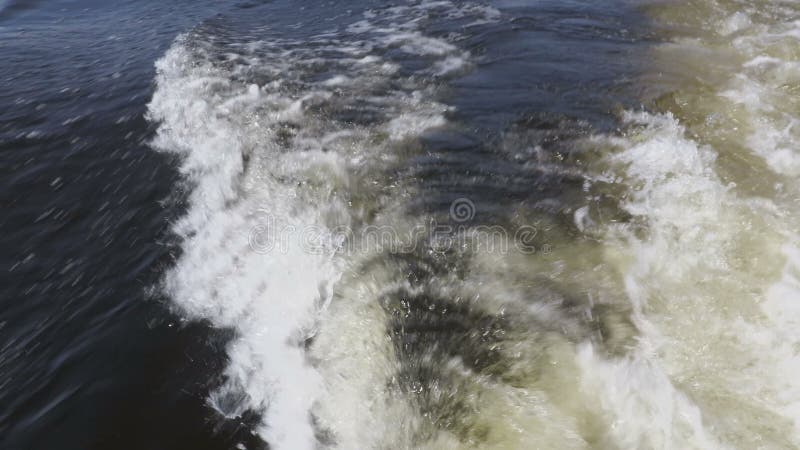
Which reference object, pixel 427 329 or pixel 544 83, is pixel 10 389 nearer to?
pixel 427 329

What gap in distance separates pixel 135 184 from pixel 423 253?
3459mm

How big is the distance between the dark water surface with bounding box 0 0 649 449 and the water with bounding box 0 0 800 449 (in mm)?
27

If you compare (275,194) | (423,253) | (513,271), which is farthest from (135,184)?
(513,271)

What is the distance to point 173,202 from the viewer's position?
16.1ft

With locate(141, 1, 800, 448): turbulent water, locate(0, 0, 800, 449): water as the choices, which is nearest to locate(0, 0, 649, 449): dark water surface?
locate(0, 0, 800, 449): water

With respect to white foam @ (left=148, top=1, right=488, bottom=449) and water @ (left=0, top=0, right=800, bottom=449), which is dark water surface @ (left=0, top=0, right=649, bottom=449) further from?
white foam @ (left=148, top=1, right=488, bottom=449)

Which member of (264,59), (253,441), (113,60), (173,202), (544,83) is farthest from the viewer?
(113,60)

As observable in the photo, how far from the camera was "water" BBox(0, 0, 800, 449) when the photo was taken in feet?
9.27

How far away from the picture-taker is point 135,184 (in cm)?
527

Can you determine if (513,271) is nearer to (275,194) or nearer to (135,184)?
(275,194)

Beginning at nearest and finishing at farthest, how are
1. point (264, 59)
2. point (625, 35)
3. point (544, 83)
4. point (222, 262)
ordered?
1. point (222, 262)
2. point (544, 83)
3. point (625, 35)
4. point (264, 59)

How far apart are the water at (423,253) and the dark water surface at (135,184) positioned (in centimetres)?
3

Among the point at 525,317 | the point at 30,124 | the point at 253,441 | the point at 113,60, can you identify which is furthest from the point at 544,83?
the point at 113,60

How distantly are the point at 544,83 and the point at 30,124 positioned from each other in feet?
23.7
